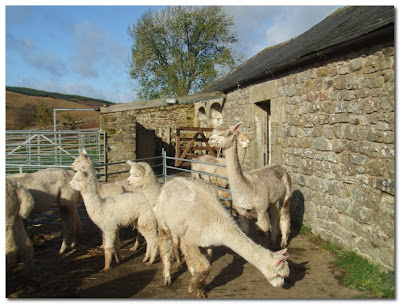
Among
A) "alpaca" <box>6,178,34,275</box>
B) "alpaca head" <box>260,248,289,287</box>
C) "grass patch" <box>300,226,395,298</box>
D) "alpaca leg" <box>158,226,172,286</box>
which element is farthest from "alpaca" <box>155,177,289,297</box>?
"alpaca" <box>6,178,34,275</box>

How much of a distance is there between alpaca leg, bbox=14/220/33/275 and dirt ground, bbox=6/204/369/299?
0.15 metres

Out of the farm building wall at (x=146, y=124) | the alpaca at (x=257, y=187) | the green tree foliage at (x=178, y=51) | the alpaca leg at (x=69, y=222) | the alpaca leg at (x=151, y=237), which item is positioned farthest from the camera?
the green tree foliage at (x=178, y=51)

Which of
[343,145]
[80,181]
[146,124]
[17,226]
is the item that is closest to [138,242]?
[80,181]

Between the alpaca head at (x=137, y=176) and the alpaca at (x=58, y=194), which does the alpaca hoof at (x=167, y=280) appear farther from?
the alpaca at (x=58, y=194)

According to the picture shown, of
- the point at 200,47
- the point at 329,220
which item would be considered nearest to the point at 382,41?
the point at 329,220

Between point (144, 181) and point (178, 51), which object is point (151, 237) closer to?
point (144, 181)

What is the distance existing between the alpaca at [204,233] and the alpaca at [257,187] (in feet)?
3.20

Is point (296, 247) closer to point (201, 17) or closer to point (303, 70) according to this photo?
point (303, 70)

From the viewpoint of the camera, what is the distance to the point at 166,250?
4680 mm

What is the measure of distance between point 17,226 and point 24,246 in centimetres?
29

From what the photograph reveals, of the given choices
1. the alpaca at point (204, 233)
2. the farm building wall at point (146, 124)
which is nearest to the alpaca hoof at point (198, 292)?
the alpaca at point (204, 233)

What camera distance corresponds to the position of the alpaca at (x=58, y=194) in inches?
224

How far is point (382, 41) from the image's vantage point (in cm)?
479

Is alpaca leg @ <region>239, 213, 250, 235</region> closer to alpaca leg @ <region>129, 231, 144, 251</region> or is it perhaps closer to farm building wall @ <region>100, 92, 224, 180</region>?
alpaca leg @ <region>129, 231, 144, 251</region>
